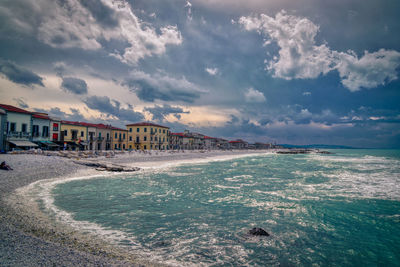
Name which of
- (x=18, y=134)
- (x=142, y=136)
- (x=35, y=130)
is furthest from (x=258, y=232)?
(x=142, y=136)

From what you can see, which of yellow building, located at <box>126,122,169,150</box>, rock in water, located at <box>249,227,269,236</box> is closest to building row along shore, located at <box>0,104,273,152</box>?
yellow building, located at <box>126,122,169,150</box>

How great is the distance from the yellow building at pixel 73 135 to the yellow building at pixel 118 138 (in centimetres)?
1067

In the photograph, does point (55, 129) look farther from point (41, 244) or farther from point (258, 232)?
point (258, 232)

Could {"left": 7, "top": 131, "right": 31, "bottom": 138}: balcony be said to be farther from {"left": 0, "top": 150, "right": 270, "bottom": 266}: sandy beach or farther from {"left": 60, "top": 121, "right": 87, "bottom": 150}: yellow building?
{"left": 0, "top": 150, "right": 270, "bottom": 266}: sandy beach

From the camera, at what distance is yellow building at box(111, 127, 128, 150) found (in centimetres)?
5983

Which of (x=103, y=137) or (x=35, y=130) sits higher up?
(x=35, y=130)

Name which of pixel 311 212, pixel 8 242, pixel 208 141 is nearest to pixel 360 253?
pixel 311 212

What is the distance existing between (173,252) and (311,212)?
7168 millimetres

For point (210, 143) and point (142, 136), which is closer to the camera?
point (142, 136)

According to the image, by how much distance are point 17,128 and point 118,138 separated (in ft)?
100

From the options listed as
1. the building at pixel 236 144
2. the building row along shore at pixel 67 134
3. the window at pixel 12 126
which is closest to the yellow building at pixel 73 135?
the building row along shore at pixel 67 134

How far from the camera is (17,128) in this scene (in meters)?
31.7

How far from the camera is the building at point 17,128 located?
30.3 m

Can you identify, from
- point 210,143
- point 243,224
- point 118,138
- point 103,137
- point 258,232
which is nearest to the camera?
point 258,232
